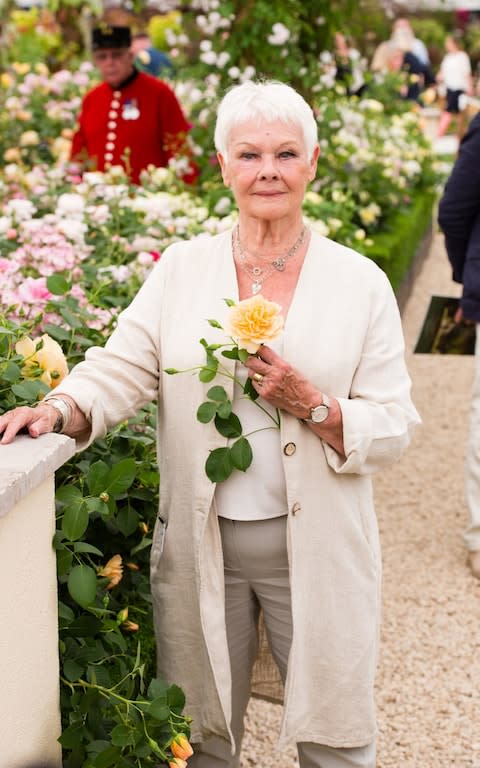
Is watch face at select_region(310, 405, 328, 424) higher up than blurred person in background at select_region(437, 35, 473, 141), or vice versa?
blurred person in background at select_region(437, 35, 473, 141)

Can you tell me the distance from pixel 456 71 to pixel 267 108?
1542cm

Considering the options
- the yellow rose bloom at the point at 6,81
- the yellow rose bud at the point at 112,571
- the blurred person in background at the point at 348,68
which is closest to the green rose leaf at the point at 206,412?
the yellow rose bud at the point at 112,571

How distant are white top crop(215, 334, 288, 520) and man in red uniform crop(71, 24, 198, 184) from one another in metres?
3.55

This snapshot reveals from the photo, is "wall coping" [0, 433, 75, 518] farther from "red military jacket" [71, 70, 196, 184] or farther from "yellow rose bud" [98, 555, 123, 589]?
"red military jacket" [71, 70, 196, 184]

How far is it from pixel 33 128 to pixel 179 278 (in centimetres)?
548

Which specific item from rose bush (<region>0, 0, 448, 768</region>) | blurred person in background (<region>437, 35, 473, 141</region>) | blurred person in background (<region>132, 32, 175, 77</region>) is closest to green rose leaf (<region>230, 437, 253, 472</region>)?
rose bush (<region>0, 0, 448, 768</region>)

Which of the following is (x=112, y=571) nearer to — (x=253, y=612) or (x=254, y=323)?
(x=253, y=612)

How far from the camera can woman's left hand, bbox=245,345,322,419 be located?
6.38 ft

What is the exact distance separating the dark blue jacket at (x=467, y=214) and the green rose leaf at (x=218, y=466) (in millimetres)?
2051

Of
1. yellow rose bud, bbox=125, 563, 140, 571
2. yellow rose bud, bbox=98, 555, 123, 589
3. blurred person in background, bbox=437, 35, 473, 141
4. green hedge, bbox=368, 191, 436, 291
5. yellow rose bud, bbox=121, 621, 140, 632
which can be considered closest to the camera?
yellow rose bud, bbox=98, 555, 123, 589

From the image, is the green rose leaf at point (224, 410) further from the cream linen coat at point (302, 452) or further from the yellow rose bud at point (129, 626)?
the yellow rose bud at point (129, 626)

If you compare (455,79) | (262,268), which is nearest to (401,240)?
(262,268)

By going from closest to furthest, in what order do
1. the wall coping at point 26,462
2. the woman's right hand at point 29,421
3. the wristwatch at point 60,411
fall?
the wall coping at point 26,462
the woman's right hand at point 29,421
the wristwatch at point 60,411

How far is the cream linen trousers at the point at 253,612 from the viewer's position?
213 centimetres
